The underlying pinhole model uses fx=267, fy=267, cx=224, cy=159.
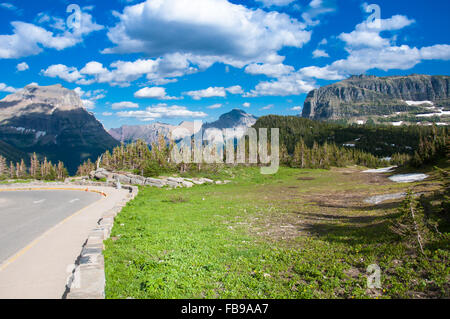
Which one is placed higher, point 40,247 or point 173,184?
point 40,247

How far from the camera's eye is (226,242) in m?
13.7

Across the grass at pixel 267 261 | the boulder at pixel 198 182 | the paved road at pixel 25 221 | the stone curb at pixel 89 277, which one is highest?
the stone curb at pixel 89 277

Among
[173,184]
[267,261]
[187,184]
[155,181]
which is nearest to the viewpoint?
[267,261]

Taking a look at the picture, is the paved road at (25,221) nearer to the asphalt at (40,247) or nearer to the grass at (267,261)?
the asphalt at (40,247)

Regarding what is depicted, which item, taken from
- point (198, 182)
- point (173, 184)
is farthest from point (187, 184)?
point (198, 182)

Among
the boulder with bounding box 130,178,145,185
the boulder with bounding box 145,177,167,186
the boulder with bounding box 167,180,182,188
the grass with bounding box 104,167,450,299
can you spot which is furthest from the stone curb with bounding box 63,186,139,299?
the boulder with bounding box 130,178,145,185

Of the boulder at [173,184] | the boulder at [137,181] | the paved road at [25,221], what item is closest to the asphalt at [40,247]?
the paved road at [25,221]

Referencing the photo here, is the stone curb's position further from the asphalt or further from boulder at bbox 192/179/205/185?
boulder at bbox 192/179/205/185

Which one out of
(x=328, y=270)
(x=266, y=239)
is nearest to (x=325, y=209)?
(x=266, y=239)

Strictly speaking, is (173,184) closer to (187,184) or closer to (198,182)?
(187,184)

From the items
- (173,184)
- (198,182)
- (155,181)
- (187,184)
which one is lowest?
(198,182)

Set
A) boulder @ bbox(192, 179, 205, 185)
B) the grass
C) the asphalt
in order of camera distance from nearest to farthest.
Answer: the grass
the asphalt
boulder @ bbox(192, 179, 205, 185)

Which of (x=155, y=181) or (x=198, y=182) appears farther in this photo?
(x=198, y=182)
